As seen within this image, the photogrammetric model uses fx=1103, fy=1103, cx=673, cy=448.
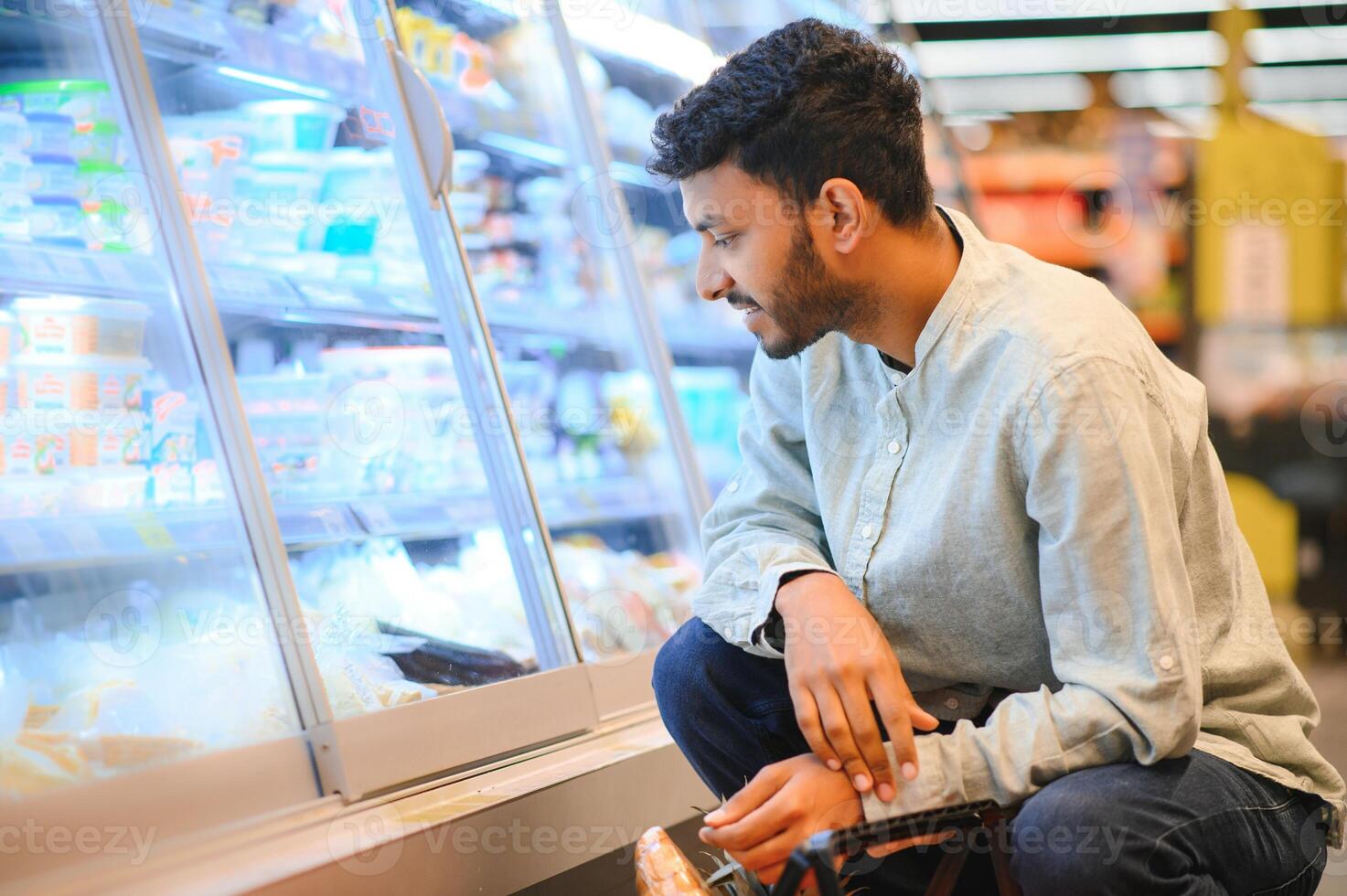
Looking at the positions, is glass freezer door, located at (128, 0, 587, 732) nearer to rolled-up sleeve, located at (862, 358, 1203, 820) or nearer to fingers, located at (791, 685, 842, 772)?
fingers, located at (791, 685, 842, 772)

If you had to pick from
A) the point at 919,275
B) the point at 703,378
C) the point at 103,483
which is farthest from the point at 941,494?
the point at 703,378

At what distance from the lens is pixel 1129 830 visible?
3.24 feet

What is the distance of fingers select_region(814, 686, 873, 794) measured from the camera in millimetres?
1062

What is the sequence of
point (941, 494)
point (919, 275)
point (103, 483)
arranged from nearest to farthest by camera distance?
point (941, 494)
point (919, 275)
point (103, 483)

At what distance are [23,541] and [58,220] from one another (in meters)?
0.53

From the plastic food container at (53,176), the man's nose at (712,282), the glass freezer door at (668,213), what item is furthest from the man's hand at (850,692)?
the glass freezer door at (668,213)

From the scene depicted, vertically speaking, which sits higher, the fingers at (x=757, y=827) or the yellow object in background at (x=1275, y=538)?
the fingers at (x=757, y=827)

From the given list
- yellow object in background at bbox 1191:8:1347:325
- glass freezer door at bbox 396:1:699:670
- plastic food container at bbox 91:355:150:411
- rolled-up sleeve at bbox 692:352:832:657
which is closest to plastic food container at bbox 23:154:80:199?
plastic food container at bbox 91:355:150:411

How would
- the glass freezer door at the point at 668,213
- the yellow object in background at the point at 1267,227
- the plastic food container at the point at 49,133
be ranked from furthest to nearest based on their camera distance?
the yellow object in background at the point at 1267,227 → the glass freezer door at the point at 668,213 → the plastic food container at the point at 49,133

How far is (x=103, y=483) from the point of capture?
173 centimetres

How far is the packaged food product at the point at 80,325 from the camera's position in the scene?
173cm

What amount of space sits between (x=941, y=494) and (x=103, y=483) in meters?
1.30

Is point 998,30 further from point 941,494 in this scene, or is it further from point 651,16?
point 941,494

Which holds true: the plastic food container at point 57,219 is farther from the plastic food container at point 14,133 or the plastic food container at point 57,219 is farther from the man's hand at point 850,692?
the man's hand at point 850,692
